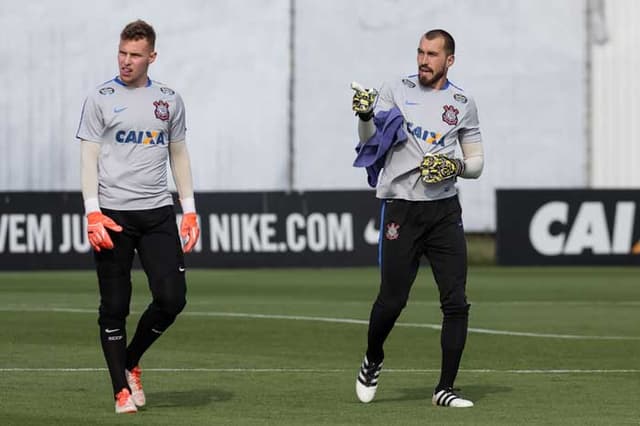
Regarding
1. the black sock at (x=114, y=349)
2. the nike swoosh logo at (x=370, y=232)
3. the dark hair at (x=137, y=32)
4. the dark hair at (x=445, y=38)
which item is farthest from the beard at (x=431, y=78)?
the nike swoosh logo at (x=370, y=232)

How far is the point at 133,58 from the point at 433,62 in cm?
179

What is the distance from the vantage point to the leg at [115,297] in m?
9.77

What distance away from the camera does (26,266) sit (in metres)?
27.0

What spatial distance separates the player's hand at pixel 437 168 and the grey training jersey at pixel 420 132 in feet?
0.48

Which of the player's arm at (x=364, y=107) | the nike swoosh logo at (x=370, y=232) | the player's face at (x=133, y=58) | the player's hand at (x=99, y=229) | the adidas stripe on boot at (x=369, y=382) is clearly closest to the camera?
the player's hand at (x=99, y=229)

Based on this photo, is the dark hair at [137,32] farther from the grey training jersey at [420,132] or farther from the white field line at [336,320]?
the white field line at [336,320]

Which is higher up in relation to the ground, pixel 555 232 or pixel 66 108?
pixel 66 108

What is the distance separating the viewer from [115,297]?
9781mm

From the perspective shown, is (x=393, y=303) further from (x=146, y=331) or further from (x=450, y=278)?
(x=146, y=331)

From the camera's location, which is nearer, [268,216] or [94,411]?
[94,411]

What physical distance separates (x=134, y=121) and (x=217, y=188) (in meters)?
22.8

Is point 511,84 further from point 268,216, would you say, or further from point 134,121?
point 134,121

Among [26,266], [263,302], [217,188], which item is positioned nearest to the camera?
[263,302]

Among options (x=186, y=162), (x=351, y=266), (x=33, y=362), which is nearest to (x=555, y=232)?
(x=351, y=266)
